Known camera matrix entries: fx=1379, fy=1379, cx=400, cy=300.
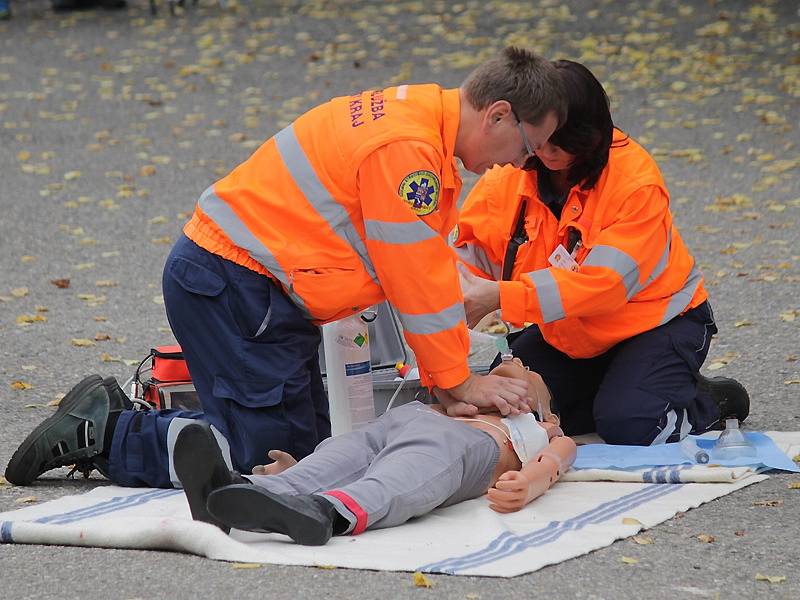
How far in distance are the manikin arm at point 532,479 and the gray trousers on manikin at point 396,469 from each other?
107 mm

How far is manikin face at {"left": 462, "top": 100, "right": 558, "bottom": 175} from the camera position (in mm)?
3957

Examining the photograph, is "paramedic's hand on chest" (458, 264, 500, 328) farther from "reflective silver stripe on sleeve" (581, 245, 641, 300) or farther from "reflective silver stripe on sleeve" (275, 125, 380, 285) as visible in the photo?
"reflective silver stripe on sleeve" (275, 125, 380, 285)

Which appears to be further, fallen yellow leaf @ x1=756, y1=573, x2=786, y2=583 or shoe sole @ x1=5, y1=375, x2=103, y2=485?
shoe sole @ x1=5, y1=375, x2=103, y2=485

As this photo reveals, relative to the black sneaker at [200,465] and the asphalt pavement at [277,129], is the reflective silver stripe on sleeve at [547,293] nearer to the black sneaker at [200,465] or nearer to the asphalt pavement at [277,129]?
the asphalt pavement at [277,129]

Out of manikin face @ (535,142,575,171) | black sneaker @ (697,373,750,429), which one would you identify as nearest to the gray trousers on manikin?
manikin face @ (535,142,575,171)

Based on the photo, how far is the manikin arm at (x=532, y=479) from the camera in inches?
149

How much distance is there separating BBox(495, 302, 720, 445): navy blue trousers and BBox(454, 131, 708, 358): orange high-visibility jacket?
0.06 metres

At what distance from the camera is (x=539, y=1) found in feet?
52.6

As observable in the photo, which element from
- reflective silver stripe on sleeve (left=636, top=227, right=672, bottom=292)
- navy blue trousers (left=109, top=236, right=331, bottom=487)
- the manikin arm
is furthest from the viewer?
reflective silver stripe on sleeve (left=636, top=227, right=672, bottom=292)

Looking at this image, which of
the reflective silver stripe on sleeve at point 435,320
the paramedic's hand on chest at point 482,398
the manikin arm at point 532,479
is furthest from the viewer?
the paramedic's hand on chest at point 482,398

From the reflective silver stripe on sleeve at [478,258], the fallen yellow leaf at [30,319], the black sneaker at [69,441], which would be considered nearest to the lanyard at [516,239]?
the reflective silver stripe on sleeve at [478,258]

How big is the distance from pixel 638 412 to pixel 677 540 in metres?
0.98

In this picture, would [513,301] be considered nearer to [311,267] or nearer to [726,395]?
[311,267]

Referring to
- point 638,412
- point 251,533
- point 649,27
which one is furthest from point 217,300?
point 649,27
